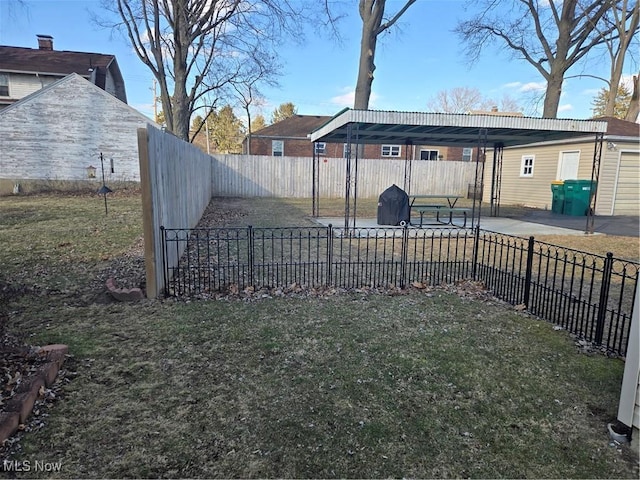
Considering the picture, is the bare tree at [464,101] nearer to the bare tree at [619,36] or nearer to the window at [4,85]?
the bare tree at [619,36]

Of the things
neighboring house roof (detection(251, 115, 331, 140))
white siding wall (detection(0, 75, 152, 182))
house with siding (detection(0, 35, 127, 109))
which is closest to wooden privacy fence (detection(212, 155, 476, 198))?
white siding wall (detection(0, 75, 152, 182))

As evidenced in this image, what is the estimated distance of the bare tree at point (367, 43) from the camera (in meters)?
17.0

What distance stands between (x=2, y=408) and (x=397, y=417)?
250 cm

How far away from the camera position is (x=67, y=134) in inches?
707

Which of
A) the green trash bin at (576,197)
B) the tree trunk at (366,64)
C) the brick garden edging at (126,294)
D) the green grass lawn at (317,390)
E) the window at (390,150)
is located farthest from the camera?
the window at (390,150)

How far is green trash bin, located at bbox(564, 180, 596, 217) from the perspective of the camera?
14516mm

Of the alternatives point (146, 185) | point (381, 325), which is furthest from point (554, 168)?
point (146, 185)

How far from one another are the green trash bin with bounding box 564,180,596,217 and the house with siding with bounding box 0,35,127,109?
2443 cm

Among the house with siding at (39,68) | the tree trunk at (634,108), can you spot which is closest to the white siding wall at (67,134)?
the house with siding at (39,68)

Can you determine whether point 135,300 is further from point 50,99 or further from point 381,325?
point 50,99

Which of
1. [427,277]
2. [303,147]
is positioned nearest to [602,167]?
[427,277]

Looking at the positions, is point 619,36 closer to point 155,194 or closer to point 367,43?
point 367,43

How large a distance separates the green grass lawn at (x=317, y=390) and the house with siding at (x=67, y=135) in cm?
1524

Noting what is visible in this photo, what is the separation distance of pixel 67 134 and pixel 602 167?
74.2 ft
